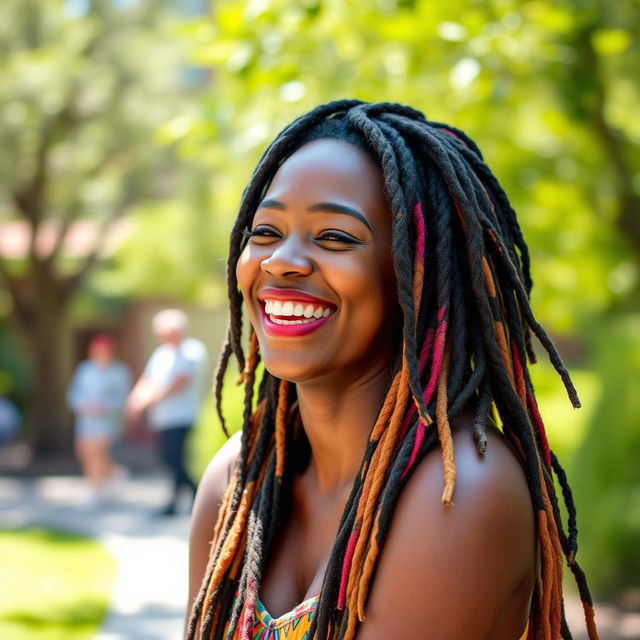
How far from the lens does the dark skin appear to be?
1.53 m

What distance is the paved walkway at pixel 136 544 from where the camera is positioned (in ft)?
19.5

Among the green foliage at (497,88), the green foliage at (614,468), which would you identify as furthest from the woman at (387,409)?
the green foliage at (614,468)

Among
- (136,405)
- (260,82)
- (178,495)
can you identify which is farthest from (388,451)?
(178,495)

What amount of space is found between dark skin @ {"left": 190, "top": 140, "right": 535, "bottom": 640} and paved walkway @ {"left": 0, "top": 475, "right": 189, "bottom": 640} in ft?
13.1

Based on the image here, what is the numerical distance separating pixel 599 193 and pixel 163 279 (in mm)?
11677

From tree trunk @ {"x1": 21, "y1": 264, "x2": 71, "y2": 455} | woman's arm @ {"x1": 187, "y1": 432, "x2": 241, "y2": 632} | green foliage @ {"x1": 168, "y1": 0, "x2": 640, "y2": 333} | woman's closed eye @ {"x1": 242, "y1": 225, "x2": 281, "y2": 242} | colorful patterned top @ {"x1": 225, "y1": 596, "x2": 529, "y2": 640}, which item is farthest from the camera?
tree trunk @ {"x1": 21, "y1": 264, "x2": 71, "y2": 455}

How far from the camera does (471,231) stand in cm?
173

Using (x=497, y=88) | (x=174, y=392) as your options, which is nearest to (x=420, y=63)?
(x=497, y=88)

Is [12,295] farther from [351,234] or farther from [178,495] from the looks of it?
[351,234]

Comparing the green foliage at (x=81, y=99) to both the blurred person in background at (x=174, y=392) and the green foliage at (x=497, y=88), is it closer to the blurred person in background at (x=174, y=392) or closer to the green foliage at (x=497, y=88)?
the blurred person in background at (x=174, y=392)

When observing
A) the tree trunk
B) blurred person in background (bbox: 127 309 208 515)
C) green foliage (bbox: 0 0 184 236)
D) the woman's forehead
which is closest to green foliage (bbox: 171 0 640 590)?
blurred person in background (bbox: 127 309 208 515)

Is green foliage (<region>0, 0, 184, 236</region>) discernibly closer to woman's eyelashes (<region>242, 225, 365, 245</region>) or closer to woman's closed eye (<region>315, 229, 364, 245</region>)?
woman's eyelashes (<region>242, 225, 365, 245</region>)

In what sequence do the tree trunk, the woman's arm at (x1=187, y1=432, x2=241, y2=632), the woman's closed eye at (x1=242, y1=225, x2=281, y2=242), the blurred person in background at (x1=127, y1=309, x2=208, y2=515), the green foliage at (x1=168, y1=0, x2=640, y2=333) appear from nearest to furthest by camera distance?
the woman's closed eye at (x1=242, y1=225, x2=281, y2=242) < the woman's arm at (x1=187, y1=432, x2=241, y2=632) < the green foliage at (x1=168, y1=0, x2=640, y2=333) < the blurred person in background at (x1=127, y1=309, x2=208, y2=515) < the tree trunk

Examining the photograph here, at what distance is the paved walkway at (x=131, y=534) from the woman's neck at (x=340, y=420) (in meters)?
4.01
